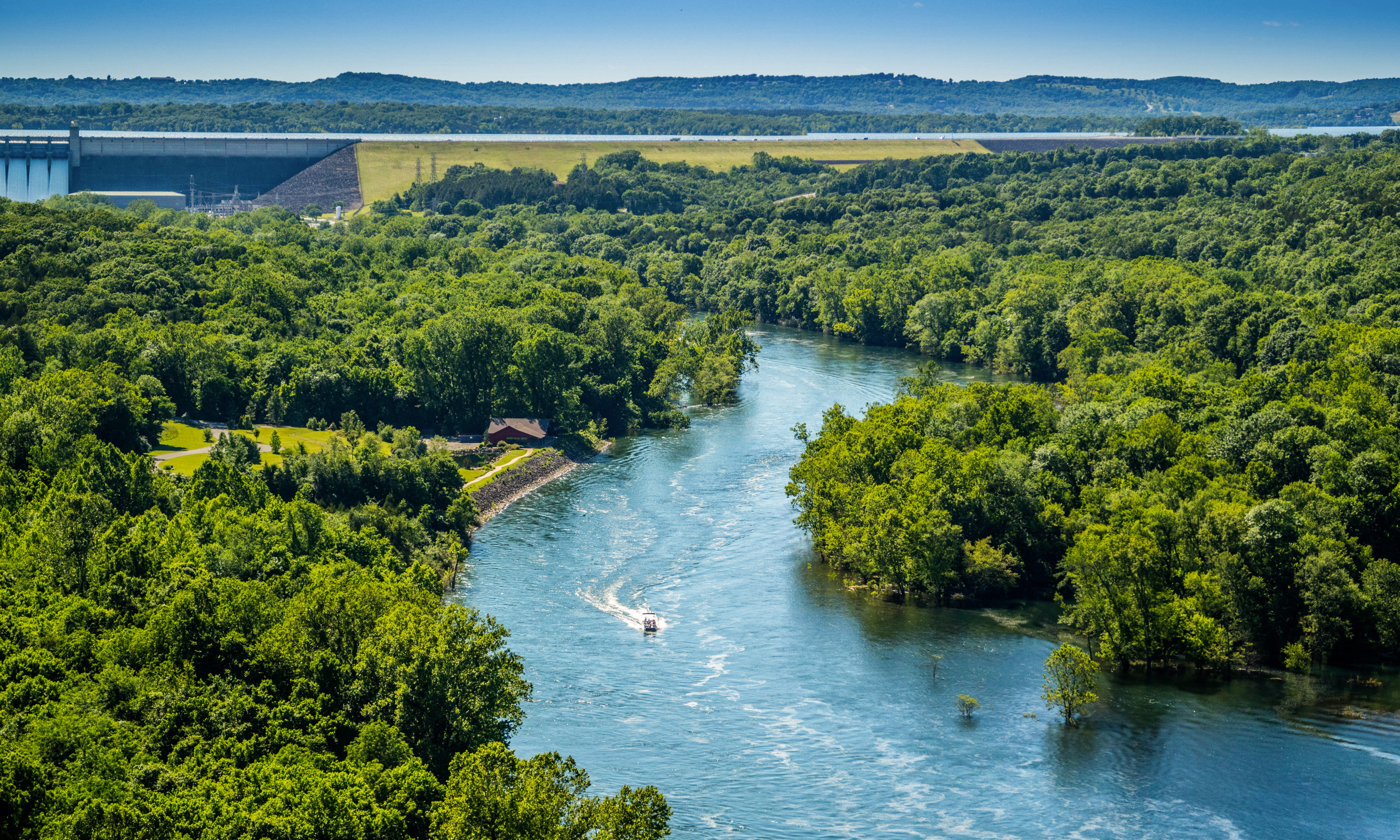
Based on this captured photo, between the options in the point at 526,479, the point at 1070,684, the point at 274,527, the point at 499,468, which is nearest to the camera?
the point at 1070,684

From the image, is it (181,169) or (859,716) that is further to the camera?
(181,169)

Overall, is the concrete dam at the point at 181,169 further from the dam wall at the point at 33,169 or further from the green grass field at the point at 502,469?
the green grass field at the point at 502,469

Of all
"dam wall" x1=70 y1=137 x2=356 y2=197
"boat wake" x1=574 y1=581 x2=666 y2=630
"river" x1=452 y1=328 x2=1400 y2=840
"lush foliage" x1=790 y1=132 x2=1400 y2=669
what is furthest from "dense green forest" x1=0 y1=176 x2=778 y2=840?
"dam wall" x1=70 y1=137 x2=356 y2=197

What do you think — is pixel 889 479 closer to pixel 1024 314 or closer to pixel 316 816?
pixel 316 816

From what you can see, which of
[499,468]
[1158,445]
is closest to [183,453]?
[499,468]

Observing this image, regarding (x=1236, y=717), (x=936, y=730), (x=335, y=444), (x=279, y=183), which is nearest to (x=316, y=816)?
(x=936, y=730)

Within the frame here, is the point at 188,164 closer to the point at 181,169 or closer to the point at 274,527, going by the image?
the point at 181,169

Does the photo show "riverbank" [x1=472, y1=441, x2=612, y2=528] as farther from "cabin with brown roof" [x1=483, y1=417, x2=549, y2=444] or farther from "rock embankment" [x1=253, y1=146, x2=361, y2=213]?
"rock embankment" [x1=253, y1=146, x2=361, y2=213]
